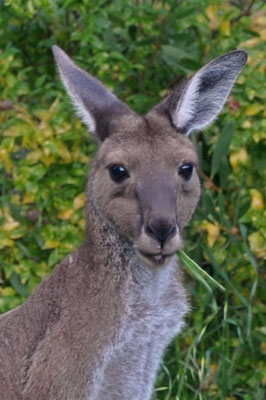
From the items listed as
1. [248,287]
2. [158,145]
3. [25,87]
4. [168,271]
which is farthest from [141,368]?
[25,87]

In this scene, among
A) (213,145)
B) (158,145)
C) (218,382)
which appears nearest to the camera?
(158,145)

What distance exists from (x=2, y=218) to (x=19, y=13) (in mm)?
1192

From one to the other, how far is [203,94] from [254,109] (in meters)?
1.36

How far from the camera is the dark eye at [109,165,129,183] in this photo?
180 inches

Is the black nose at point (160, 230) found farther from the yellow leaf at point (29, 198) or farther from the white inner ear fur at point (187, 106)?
the yellow leaf at point (29, 198)

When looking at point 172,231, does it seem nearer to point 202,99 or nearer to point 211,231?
point 202,99

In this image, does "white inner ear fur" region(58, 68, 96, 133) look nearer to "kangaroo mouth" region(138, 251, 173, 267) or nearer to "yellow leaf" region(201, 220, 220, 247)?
"kangaroo mouth" region(138, 251, 173, 267)

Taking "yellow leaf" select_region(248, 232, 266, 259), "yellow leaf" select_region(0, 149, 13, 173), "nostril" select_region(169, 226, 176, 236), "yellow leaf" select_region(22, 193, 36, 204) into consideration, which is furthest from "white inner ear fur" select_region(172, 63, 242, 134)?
"yellow leaf" select_region(0, 149, 13, 173)

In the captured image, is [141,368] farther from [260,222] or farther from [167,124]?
[260,222]

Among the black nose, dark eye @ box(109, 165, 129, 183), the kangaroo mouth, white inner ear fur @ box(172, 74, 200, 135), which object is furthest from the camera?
white inner ear fur @ box(172, 74, 200, 135)

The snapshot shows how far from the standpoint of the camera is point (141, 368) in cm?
471

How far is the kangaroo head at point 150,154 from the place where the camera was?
4422mm

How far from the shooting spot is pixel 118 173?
15.1ft

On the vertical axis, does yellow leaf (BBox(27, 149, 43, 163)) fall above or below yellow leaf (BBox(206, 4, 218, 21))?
below
